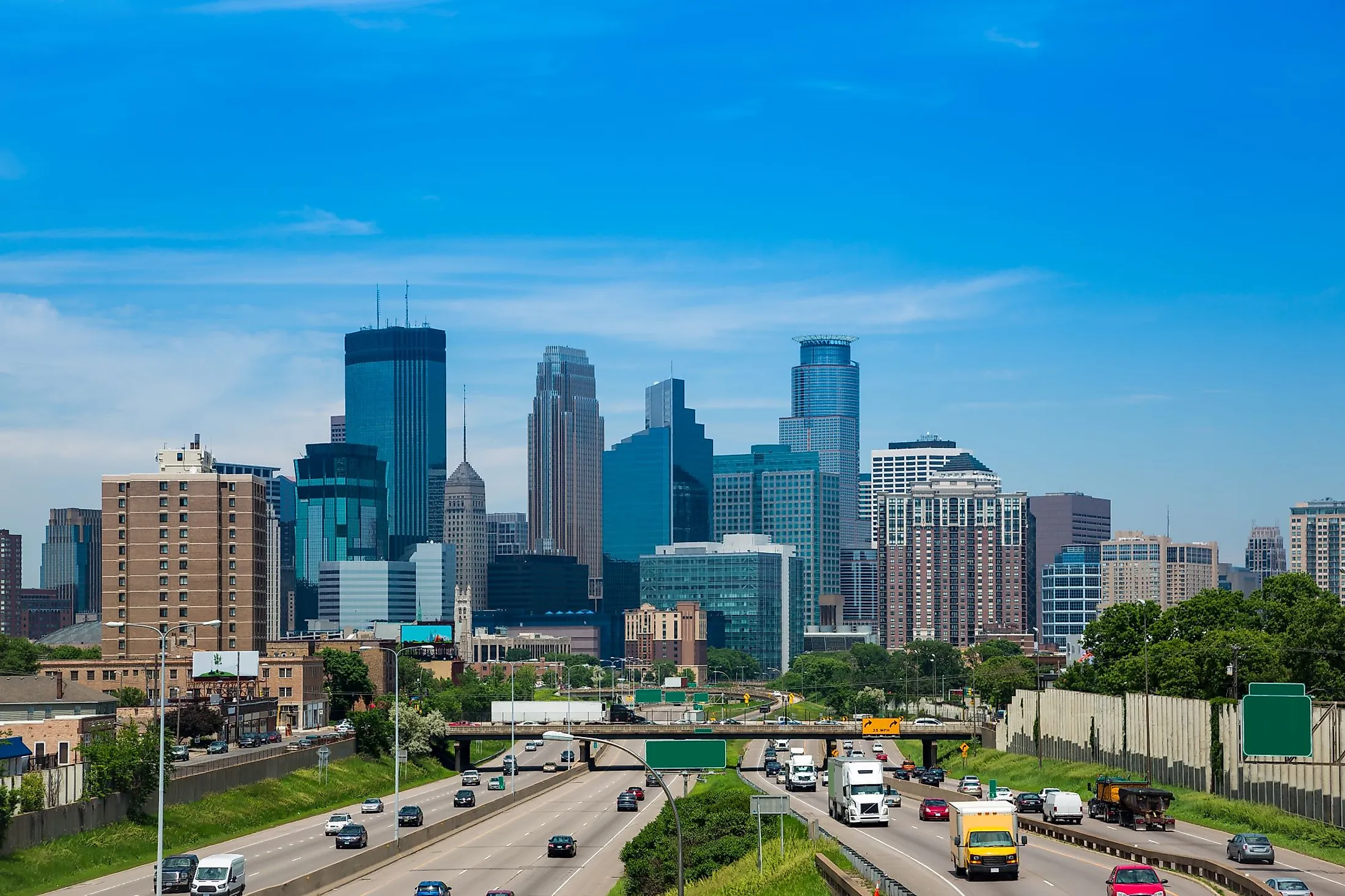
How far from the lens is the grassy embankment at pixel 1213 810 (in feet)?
287

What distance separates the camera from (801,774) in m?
150

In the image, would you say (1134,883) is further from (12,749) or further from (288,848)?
(12,749)

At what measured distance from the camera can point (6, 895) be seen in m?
86.2

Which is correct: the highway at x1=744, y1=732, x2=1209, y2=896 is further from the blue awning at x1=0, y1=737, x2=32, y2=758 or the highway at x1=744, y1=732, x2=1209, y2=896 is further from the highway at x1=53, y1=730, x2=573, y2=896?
the blue awning at x1=0, y1=737, x2=32, y2=758

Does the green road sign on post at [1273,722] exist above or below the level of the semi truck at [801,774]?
above

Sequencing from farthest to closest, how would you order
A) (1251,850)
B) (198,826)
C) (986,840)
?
(198,826)
(1251,850)
(986,840)

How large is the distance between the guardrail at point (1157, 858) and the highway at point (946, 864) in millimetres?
711

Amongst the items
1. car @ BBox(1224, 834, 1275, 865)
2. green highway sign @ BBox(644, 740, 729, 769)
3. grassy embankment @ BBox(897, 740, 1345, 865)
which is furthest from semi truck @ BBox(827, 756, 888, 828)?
car @ BBox(1224, 834, 1275, 865)

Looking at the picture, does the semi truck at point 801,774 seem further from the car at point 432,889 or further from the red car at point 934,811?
the car at point 432,889

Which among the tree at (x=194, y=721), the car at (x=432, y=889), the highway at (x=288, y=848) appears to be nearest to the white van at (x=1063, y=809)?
the car at (x=432, y=889)

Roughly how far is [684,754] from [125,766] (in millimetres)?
41911

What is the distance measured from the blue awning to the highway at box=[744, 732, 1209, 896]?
50.5m

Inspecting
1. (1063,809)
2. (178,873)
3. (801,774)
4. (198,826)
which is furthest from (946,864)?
(801,774)

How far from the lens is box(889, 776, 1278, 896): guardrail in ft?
203
